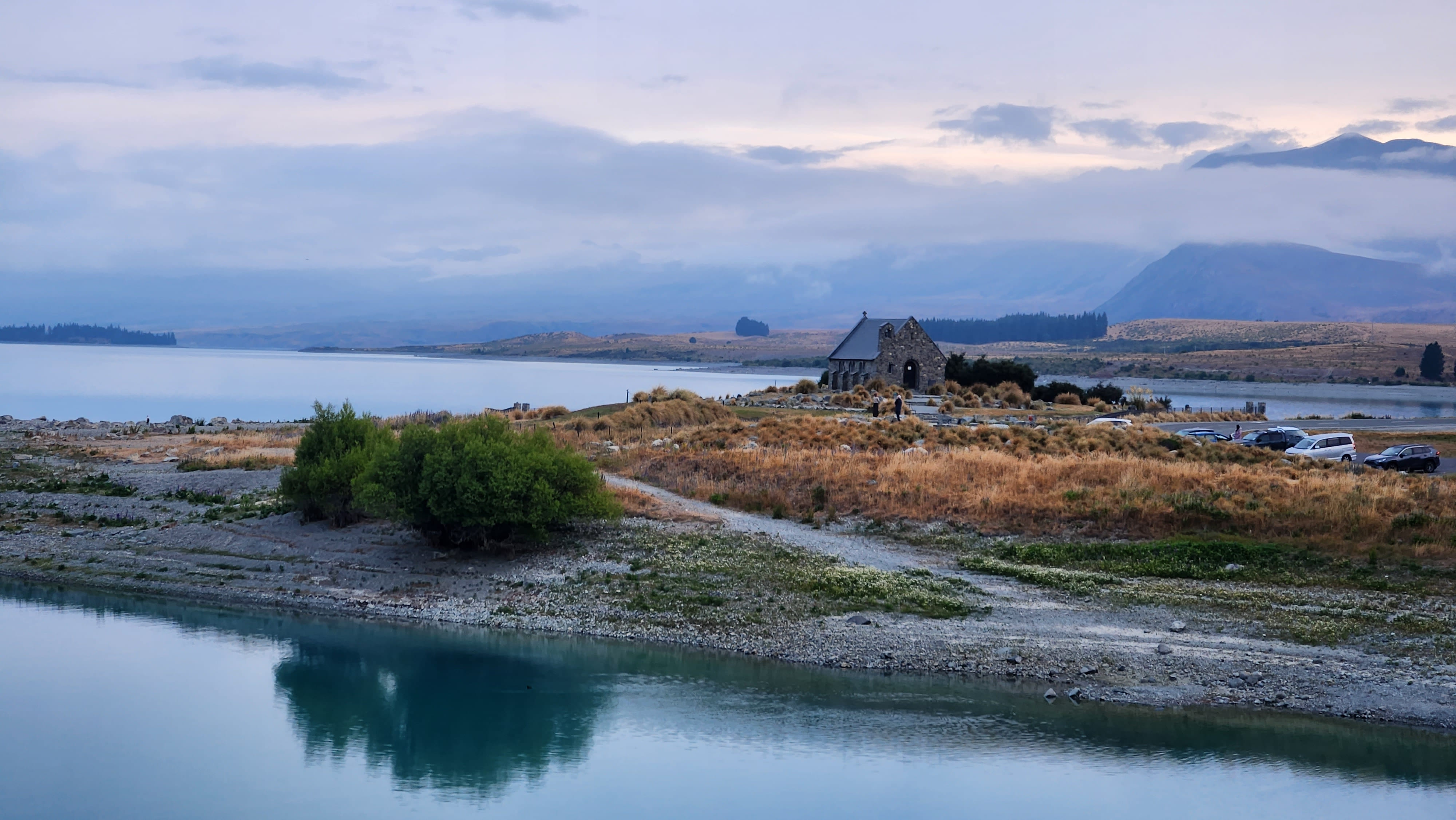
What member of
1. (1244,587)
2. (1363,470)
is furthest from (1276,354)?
(1244,587)

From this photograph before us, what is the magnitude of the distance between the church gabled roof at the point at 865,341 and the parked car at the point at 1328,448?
30.8 m

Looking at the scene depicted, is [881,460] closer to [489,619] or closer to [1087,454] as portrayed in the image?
[1087,454]

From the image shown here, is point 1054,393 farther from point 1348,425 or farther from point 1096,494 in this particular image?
point 1096,494

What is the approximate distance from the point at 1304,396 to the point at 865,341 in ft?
154

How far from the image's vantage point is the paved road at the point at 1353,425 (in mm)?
44062

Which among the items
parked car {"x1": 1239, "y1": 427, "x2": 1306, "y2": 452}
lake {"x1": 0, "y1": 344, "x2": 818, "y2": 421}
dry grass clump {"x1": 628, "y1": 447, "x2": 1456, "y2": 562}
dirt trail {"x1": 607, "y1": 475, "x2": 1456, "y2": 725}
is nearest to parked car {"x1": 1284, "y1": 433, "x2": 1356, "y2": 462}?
parked car {"x1": 1239, "y1": 427, "x2": 1306, "y2": 452}

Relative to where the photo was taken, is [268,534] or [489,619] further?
[268,534]

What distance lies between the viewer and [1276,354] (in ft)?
434

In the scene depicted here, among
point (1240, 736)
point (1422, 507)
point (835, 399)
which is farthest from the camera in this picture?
point (835, 399)

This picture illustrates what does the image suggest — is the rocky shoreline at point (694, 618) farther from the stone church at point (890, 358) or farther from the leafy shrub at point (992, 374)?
the leafy shrub at point (992, 374)

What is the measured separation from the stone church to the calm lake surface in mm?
48808

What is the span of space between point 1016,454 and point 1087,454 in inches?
81.9

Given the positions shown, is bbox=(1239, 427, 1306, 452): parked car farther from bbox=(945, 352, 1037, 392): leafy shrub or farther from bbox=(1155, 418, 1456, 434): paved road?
bbox=(945, 352, 1037, 392): leafy shrub

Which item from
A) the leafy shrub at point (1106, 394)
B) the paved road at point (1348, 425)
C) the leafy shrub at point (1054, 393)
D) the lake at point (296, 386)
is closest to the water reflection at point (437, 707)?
the paved road at point (1348, 425)
